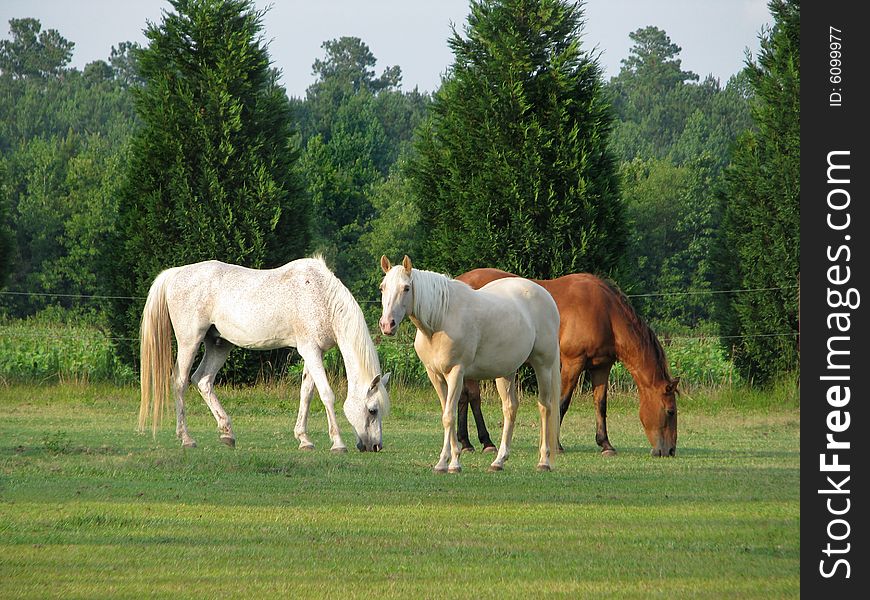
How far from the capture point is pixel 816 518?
14.1 ft

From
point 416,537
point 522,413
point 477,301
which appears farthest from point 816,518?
point 522,413

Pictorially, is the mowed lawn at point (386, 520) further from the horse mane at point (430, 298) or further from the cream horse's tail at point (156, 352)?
the horse mane at point (430, 298)

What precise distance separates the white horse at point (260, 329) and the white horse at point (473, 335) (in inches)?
57.1

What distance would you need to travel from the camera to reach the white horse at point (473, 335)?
856cm

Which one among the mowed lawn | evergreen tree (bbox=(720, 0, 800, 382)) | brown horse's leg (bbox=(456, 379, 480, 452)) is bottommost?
the mowed lawn

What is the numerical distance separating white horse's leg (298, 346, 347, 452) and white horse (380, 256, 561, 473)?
1.69 metres

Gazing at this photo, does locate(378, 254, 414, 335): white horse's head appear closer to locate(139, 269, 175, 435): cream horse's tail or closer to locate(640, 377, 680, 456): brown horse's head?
locate(640, 377, 680, 456): brown horse's head

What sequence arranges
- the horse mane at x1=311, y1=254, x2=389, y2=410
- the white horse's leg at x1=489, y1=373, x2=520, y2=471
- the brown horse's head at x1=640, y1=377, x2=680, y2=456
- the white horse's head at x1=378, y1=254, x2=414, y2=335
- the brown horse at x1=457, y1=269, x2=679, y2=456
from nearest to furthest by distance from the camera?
the white horse's head at x1=378, y1=254, x2=414, y2=335, the white horse's leg at x1=489, y1=373, x2=520, y2=471, the horse mane at x1=311, y1=254, x2=389, y2=410, the brown horse's head at x1=640, y1=377, x2=680, y2=456, the brown horse at x1=457, y1=269, x2=679, y2=456

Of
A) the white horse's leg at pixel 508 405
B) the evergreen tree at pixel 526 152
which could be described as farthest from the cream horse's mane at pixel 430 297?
the evergreen tree at pixel 526 152

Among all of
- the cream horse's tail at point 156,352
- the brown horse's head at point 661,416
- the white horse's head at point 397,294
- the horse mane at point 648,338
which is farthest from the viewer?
the cream horse's tail at point 156,352

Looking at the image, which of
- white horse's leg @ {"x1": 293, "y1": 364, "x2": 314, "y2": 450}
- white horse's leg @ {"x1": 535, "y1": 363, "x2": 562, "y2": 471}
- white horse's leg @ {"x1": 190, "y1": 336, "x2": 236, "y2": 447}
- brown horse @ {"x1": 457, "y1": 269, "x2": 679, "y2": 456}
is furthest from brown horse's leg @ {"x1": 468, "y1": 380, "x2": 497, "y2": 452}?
white horse's leg @ {"x1": 190, "y1": 336, "x2": 236, "y2": 447}

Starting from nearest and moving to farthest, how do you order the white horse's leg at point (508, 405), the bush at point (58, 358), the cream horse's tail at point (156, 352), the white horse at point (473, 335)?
the white horse at point (473, 335), the white horse's leg at point (508, 405), the cream horse's tail at point (156, 352), the bush at point (58, 358)

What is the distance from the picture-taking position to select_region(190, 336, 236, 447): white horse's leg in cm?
1070

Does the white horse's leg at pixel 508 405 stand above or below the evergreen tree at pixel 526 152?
below
